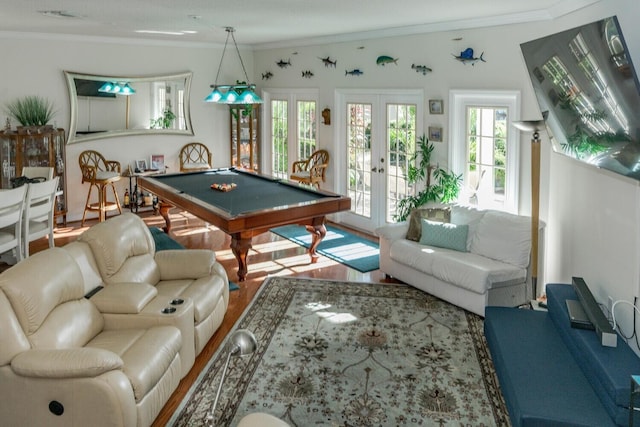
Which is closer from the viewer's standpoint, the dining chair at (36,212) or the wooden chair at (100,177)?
the dining chair at (36,212)

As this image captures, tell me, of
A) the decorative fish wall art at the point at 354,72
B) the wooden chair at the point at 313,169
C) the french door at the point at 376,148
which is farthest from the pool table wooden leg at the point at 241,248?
the decorative fish wall art at the point at 354,72

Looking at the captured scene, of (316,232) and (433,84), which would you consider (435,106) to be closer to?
(433,84)

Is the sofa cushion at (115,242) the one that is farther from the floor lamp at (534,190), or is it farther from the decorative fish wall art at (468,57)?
the decorative fish wall art at (468,57)

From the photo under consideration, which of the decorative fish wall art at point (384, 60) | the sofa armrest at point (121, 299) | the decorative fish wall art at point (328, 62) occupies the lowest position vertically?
the sofa armrest at point (121, 299)

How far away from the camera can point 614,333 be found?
3.60m

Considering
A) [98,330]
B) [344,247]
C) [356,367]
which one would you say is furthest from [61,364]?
[344,247]

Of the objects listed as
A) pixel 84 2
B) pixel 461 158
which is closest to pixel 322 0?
pixel 84 2

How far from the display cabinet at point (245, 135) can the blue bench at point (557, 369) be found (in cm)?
675

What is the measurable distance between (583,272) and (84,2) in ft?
16.0

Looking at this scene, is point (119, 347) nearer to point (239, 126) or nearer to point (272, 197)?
point (272, 197)

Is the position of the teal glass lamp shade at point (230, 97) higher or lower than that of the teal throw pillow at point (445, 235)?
higher

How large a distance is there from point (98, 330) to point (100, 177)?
5.15 m

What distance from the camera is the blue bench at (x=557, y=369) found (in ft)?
10.4

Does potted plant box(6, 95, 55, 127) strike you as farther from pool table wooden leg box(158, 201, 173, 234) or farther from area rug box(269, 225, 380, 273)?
area rug box(269, 225, 380, 273)
